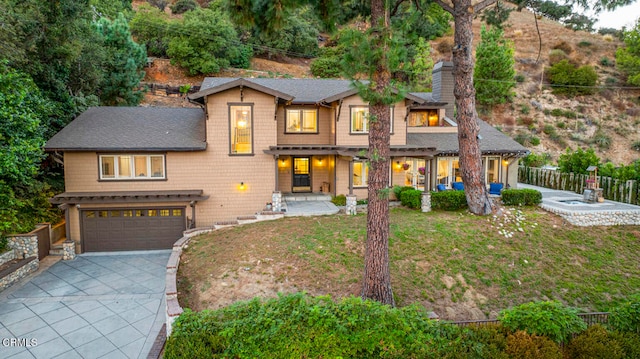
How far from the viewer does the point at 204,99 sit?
47.0 feet

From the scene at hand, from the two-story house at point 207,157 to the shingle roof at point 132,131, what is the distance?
0.13 feet

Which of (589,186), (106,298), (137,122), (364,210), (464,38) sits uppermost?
(464,38)

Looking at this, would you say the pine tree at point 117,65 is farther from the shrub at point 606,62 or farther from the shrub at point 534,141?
the shrub at point 606,62

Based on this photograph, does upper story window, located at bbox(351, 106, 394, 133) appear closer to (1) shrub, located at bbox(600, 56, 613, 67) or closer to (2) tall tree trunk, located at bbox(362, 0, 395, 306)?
(2) tall tree trunk, located at bbox(362, 0, 395, 306)

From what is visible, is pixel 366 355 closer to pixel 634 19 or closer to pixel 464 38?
pixel 464 38

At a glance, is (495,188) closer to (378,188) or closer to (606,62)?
(378,188)

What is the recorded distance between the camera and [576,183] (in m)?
18.9

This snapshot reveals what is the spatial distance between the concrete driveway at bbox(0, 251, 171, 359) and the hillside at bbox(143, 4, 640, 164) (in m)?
24.1

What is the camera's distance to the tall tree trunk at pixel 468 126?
13.5m

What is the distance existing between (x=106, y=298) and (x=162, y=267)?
2.65 metres

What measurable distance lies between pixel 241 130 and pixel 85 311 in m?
8.90

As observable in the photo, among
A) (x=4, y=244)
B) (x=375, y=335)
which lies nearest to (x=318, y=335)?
(x=375, y=335)

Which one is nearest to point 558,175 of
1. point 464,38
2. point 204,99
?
point 464,38

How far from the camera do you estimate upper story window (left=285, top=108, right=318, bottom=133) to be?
56.6 feet
